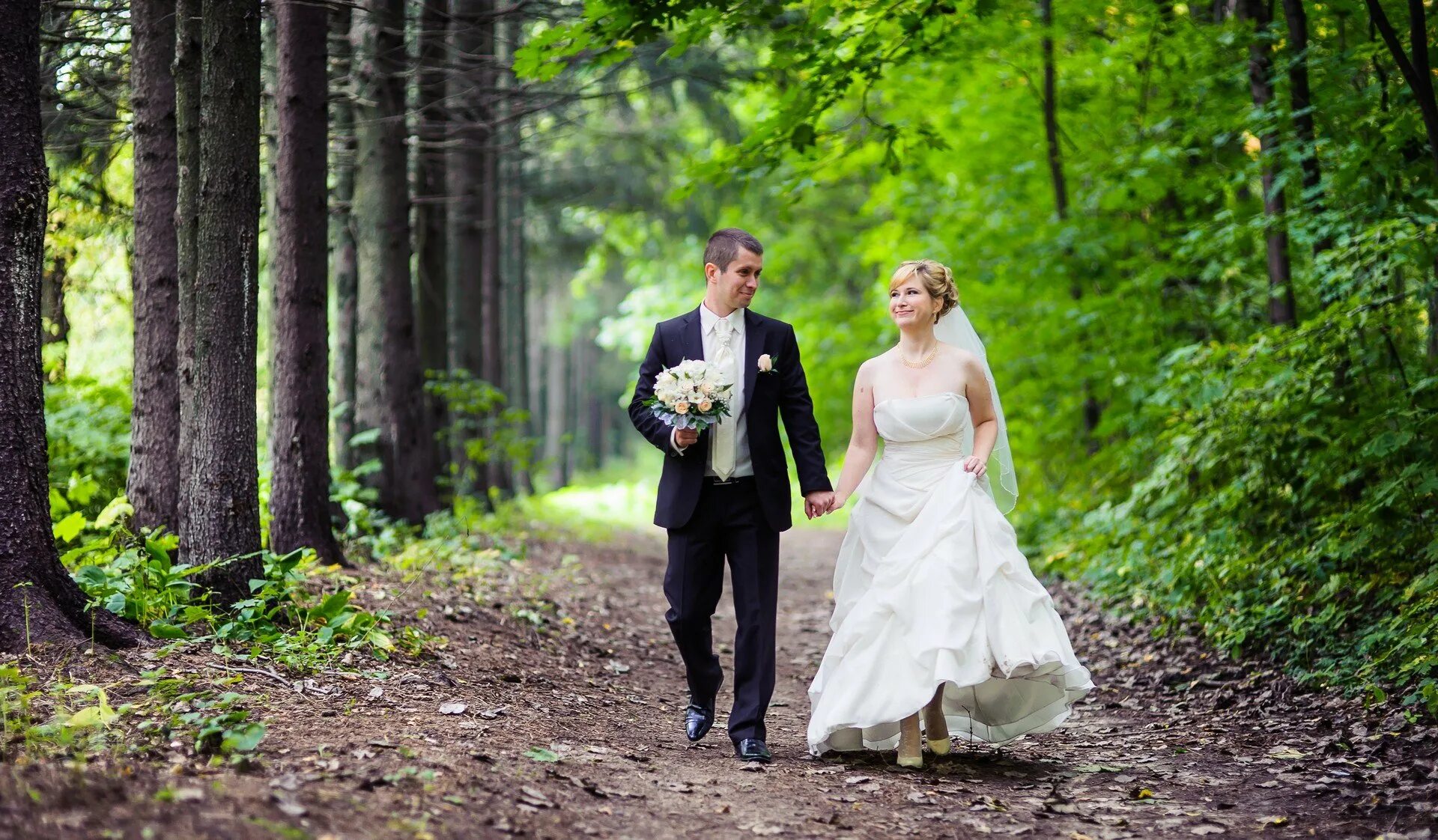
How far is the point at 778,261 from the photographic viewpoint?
69.9ft

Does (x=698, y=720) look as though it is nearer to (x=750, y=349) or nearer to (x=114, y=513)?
(x=750, y=349)

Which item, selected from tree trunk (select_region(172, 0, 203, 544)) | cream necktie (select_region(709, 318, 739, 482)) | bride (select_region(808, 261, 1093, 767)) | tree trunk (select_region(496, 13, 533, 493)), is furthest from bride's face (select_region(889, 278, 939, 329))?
tree trunk (select_region(496, 13, 533, 493))

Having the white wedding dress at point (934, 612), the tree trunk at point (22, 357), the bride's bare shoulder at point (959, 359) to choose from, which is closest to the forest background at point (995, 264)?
the tree trunk at point (22, 357)

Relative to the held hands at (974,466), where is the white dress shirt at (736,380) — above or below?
above

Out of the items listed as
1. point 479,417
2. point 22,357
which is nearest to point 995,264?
point 479,417

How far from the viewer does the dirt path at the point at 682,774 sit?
136 inches

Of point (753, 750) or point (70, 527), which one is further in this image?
point (70, 527)

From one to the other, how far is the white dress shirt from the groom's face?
12cm

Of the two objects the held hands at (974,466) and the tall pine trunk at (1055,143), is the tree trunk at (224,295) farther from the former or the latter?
the tall pine trunk at (1055,143)

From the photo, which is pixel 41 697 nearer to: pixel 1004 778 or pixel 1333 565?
pixel 1004 778

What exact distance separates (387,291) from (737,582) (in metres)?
6.96

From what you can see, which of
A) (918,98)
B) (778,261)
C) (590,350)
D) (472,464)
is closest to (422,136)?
(472,464)

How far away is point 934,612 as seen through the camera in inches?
197

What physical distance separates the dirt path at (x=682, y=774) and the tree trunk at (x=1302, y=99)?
350 cm
